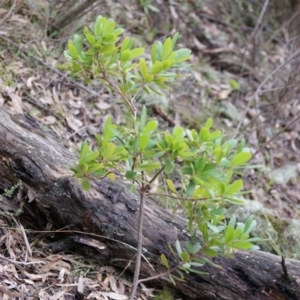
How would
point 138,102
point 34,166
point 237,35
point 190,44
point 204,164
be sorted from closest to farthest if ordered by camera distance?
1. point 204,164
2. point 34,166
3. point 138,102
4. point 190,44
5. point 237,35

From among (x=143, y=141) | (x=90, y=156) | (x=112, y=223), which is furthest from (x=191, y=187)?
(x=112, y=223)

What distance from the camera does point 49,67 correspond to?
414 centimetres

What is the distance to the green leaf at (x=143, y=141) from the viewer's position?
1.91m

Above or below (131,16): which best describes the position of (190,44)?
below

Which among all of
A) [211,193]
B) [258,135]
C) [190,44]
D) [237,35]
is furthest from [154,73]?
[237,35]

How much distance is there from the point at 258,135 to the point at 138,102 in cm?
142

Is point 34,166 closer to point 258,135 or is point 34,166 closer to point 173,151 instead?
point 173,151

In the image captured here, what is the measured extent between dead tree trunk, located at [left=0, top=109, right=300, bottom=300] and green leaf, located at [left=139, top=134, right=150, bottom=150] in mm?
840

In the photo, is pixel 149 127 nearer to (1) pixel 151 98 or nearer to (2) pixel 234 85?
(1) pixel 151 98

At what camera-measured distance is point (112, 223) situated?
8.83ft

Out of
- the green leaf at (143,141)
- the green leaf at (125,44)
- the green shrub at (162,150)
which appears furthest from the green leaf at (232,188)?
the green leaf at (125,44)

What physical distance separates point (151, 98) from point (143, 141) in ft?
9.13

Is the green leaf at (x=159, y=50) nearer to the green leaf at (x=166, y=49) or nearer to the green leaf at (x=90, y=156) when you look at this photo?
the green leaf at (x=166, y=49)

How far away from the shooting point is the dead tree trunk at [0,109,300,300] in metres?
2.67
